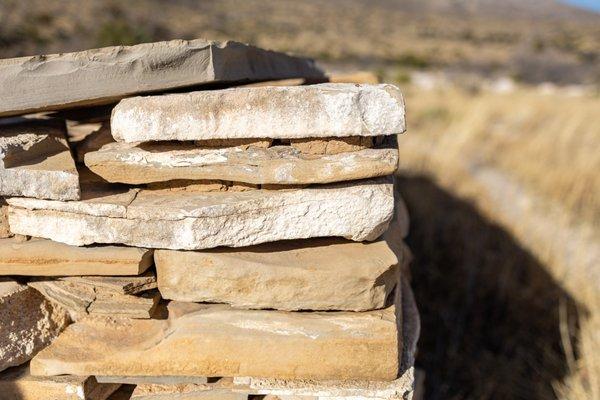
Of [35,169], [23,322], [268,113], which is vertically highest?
[268,113]

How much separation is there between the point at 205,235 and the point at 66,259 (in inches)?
16.3

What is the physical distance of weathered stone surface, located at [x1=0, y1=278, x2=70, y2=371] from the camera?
1.61 metres

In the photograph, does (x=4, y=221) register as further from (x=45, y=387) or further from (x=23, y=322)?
(x=45, y=387)

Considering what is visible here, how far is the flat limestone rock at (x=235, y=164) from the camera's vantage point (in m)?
1.50

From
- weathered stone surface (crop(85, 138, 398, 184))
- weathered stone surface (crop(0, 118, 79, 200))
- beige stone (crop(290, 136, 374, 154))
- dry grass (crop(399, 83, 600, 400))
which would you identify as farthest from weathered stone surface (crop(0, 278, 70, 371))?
dry grass (crop(399, 83, 600, 400))

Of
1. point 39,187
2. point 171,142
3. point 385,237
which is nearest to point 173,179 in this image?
point 171,142

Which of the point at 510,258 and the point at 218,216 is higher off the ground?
the point at 218,216

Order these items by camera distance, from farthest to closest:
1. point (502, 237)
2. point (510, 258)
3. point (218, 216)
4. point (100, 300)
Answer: point (502, 237)
point (510, 258)
point (100, 300)
point (218, 216)

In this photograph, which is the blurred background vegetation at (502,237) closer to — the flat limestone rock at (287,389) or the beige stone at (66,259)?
the flat limestone rock at (287,389)

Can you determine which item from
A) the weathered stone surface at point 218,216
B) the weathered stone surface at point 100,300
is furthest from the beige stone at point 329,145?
the weathered stone surface at point 100,300

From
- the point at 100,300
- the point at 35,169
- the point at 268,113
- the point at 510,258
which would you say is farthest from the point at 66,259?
the point at 510,258

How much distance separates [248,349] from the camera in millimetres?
1556

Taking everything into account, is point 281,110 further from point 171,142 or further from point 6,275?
point 6,275

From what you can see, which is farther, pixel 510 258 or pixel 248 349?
pixel 510 258
